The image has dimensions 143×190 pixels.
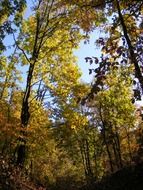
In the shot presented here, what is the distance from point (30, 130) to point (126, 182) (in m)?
9.21

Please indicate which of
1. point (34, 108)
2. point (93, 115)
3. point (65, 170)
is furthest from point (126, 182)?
point (65, 170)

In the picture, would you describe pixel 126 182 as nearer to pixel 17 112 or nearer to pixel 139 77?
pixel 17 112

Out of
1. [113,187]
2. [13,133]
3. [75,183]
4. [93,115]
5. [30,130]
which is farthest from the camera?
[75,183]

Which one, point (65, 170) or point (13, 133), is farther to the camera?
point (65, 170)

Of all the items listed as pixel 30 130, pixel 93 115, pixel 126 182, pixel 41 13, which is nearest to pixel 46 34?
pixel 41 13

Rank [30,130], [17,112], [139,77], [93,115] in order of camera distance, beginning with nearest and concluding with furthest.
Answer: [139,77] → [30,130] → [17,112] → [93,115]

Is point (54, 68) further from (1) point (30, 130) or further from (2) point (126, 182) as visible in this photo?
(2) point (126, 182)

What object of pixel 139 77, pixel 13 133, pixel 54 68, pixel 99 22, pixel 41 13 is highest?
pixel 41 13

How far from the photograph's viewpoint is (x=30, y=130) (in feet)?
Result: 64.0

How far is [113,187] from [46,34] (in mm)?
12251

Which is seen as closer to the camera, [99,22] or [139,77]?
[139,77]

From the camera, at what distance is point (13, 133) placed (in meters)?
17.9

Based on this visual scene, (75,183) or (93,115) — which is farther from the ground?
(93,115)

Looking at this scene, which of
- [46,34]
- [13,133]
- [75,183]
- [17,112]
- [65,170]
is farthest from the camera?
[65,170]
